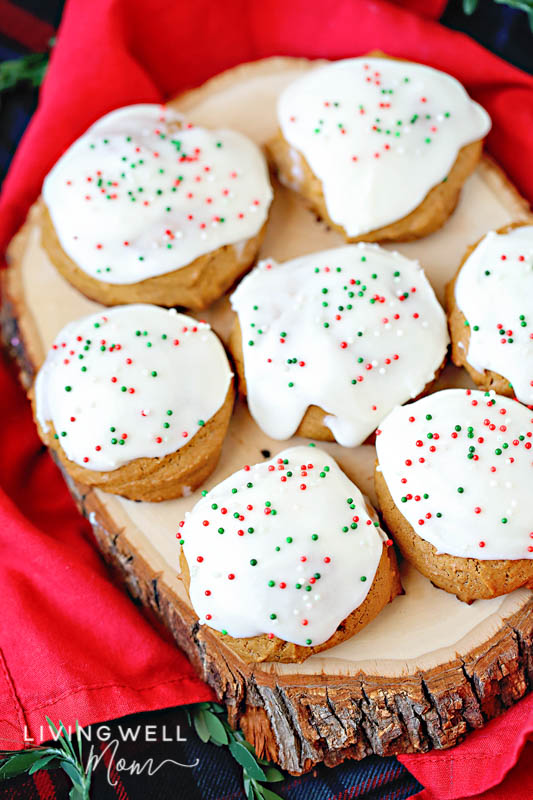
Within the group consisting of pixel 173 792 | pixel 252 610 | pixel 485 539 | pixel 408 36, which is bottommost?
pixel 173 792

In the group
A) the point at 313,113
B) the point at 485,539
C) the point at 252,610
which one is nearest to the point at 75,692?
the point at 252,610

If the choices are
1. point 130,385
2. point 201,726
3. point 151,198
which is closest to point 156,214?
point 151,198

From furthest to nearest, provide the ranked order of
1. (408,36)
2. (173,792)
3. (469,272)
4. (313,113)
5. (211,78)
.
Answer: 1. (211,78)
2. (408,36)
3. (313,113)
4. (469,272)
5. (173,792)

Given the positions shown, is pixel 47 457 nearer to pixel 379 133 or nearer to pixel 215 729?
pixel 215 729

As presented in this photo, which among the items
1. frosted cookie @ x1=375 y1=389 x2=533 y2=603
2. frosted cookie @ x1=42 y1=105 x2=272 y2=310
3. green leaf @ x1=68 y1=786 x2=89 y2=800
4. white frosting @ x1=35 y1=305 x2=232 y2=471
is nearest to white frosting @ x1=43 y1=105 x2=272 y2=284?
frosted cookie @ x1=42 y1=105 x2=272 y2=310

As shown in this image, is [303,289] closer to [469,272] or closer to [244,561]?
[469,272]

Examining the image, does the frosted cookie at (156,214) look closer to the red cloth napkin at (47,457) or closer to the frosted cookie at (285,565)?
the red cloth napkin at (47,457)
